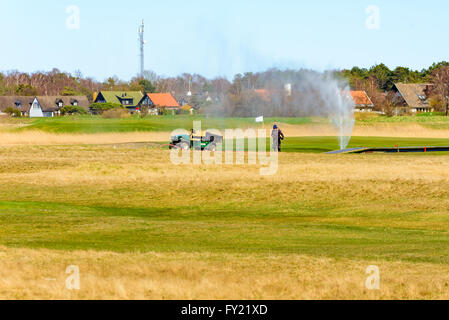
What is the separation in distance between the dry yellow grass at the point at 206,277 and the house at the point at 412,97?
156288 mm

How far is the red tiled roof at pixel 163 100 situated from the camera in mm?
160250

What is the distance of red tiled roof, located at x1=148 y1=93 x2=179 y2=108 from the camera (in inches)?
6309

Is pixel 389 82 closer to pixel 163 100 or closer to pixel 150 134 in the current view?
pixel 163 100

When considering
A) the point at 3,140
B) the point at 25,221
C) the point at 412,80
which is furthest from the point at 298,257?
the point at 412,80

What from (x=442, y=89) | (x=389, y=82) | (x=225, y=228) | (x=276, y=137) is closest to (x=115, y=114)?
(x=442, y=89)

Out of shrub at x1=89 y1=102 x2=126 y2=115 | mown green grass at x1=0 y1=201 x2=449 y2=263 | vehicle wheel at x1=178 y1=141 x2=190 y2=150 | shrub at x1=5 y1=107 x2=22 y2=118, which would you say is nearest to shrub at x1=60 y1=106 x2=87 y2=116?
shrub at x1=89 y1=102 x2=126 y2=115

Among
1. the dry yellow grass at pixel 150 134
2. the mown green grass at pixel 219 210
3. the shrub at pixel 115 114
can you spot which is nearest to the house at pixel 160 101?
the shrub at pixel 115 114

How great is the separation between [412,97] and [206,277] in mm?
165815

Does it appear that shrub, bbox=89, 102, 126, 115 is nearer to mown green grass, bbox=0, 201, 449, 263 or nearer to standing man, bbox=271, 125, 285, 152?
standing man, bbox=271, 125, 285, 152

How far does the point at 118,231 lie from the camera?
22.9 meters

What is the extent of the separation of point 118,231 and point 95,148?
3950 centimetres

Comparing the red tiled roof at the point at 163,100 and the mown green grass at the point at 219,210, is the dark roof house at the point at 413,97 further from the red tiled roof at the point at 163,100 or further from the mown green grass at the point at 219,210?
the mown green grass at the point at 219,210

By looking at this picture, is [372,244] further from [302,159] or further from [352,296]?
[302,159]

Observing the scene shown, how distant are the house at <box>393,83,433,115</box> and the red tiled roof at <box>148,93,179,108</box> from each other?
1977 inches
